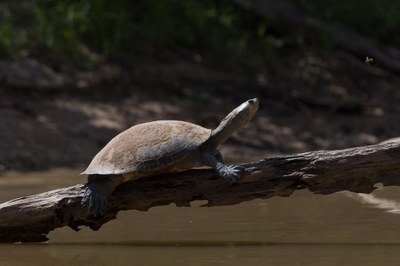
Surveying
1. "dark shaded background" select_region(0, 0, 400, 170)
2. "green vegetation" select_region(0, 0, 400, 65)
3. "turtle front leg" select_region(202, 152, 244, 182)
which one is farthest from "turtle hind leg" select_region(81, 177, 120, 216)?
"green vegetation" select_region(0, 0, 400, 65)

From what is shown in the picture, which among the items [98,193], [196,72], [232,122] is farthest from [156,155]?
[196,72]

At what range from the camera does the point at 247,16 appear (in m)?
13.8

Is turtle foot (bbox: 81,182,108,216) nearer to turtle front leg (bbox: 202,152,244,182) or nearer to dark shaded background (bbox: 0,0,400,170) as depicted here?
turtle front leg (bbox: 202,152,244,182)

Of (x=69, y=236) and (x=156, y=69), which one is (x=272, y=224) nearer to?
(x=69, y=236)

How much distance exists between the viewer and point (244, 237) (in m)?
5.82

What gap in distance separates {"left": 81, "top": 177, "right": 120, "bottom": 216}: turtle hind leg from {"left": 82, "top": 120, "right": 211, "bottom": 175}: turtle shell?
0.07 m

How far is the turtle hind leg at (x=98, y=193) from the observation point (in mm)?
5730

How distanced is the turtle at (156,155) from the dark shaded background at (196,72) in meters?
4.06

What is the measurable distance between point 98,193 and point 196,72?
708 cm

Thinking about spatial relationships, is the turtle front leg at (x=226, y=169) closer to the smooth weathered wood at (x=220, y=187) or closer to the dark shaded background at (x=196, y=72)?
the smooth weathered wood at (x=220, y=187)

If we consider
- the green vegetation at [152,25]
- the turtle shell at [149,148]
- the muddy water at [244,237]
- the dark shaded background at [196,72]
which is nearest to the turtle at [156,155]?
the turtle shell at [149,148]

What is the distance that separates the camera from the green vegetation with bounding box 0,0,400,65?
12188 millimetres

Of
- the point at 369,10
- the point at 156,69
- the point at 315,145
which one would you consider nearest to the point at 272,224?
the point at 315,145

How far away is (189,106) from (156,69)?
3.11 feet
